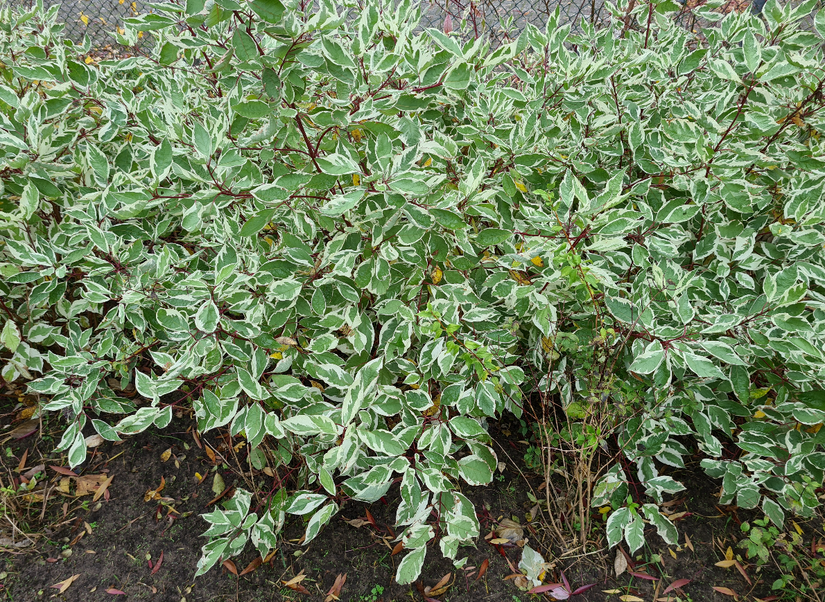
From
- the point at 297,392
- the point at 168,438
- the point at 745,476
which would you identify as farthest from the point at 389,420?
the point at 745,476

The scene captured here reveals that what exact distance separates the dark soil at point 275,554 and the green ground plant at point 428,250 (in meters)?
0.15

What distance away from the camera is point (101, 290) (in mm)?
1506

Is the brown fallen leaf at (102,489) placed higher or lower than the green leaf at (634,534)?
lower

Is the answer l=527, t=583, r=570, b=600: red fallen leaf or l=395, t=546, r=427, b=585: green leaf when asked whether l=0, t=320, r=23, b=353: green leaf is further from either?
l=527, t=583, r=570, b=600: red fallen leaf

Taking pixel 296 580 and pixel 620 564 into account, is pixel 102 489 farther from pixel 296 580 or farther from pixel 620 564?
pixel 620 564

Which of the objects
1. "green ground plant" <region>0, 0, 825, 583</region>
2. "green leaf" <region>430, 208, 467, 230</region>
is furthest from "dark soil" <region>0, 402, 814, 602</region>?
"green leaf" <region>430, 208, 467, 230</region>

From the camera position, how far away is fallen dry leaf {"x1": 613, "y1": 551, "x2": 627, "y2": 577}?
172cm

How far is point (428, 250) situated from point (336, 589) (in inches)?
44.9

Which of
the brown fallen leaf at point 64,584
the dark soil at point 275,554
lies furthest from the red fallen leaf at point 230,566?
the brown fallen leaf at point 64,584

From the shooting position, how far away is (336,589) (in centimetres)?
170

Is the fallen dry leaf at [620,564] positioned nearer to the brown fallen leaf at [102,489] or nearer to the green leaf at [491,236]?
the green leaf at [491,236]

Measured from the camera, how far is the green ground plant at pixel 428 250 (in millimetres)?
1332

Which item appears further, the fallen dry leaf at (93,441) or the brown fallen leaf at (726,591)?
the fallen dry leaf at (93,441)

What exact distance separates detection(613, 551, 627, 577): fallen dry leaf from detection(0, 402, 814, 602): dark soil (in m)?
0.02
